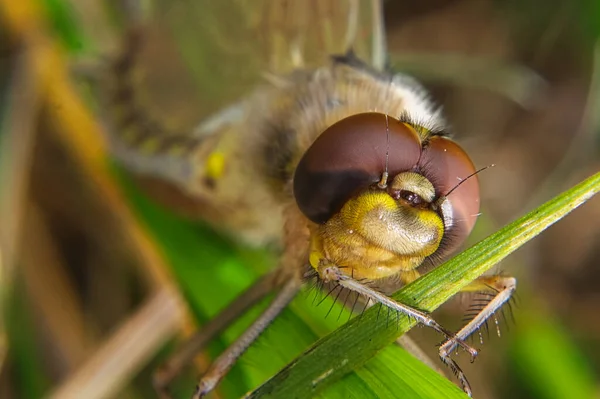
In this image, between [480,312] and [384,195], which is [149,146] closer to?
[384,195]

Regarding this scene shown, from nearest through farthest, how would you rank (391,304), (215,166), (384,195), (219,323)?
(391,304)
(384,195)
(219,323)
(215,166)

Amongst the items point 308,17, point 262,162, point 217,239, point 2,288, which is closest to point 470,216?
point 262,162

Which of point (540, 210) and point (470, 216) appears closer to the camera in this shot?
point (540, 210)

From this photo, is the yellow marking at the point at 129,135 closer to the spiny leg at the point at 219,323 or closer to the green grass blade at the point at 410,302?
the spiny leg at the point at 219,323

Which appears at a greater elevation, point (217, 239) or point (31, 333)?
point (217, 239)

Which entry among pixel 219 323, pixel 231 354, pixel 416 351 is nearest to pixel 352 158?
pixel 416 351

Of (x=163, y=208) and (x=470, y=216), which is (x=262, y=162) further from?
(x=470, y=216)
